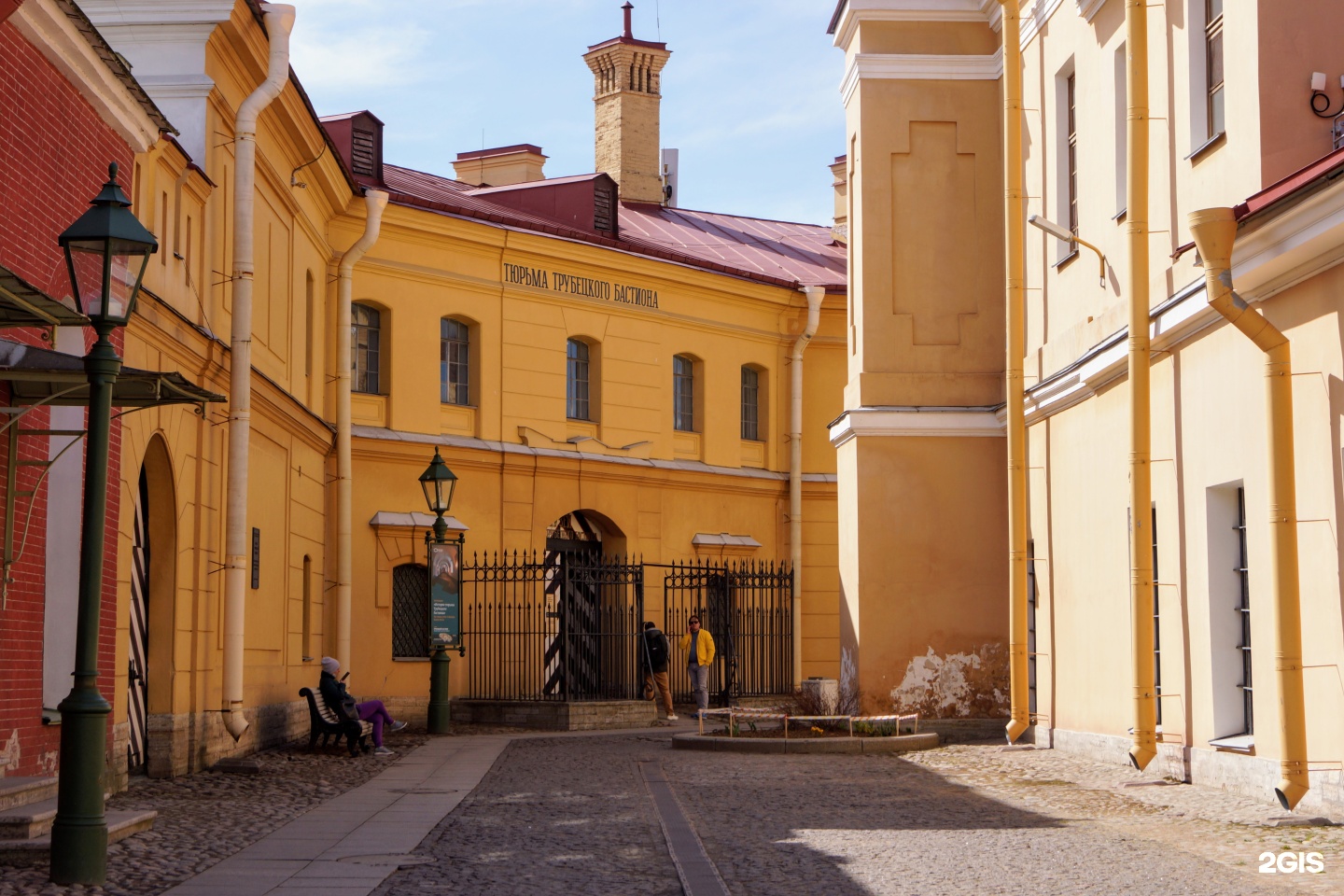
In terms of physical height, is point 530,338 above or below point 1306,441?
above

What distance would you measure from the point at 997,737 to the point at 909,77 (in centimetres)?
748

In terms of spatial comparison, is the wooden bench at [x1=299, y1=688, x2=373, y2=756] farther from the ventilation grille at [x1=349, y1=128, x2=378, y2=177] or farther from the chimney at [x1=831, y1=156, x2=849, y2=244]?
the chimney at [x1=831, y1=156, x2=849, y2=244]

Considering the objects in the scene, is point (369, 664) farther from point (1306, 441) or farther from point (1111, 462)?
point (1306, 441)

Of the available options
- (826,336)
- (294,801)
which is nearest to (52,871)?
(294,801)

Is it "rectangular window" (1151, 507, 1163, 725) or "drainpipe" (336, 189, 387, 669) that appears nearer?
"rectangular window" (1151, 507, 1163, 725)

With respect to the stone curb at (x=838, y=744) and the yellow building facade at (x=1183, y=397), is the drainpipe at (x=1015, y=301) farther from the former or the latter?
the stone curb at (x=838, y=744)

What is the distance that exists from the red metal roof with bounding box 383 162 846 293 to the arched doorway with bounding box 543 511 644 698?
4.61 m

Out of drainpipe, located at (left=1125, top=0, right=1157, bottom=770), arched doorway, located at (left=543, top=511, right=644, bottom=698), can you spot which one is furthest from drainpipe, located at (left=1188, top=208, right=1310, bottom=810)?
arched doorway, located at (left=543, top=511, right=644, bottom=698)

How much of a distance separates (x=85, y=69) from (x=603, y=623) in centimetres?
1600

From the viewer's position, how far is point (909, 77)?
19.1m

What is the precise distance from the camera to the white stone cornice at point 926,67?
19.1 metres

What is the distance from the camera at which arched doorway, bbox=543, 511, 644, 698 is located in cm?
2339

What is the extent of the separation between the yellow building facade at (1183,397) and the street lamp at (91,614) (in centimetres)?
656

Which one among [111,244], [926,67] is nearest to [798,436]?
[926,67]
